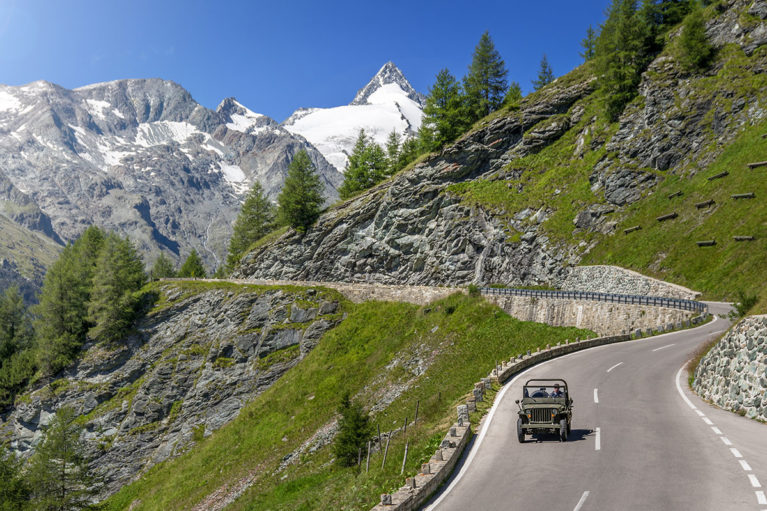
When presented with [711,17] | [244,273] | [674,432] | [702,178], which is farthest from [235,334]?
[711,17]

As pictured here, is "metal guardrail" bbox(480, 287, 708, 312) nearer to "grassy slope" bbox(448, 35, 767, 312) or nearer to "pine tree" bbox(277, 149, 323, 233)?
"grassy slope" bbox(448, 35, 767, 312)

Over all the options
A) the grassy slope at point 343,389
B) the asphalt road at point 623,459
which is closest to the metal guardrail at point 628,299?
the grassy slope at point 343,389

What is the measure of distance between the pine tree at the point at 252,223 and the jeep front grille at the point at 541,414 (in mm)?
87177

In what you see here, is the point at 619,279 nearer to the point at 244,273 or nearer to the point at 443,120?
the point at 443,120

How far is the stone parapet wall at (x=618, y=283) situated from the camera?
127 feet

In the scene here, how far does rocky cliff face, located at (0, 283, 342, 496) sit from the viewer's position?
46.8m

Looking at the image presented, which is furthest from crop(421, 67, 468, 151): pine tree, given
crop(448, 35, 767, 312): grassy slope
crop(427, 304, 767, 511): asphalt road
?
crop(427, 304, 767, 511): asphalt road

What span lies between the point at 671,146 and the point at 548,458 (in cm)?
5280

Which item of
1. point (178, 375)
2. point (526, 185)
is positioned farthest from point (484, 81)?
point (178, 375)

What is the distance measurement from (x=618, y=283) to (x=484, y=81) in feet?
176

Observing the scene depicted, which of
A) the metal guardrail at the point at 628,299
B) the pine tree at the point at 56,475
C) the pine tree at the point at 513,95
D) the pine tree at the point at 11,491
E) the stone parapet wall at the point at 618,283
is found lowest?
the pine tree at the point at 11,491

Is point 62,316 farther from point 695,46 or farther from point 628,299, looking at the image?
point 695,46

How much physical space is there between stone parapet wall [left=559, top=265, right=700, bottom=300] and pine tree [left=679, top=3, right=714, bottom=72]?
32869mm

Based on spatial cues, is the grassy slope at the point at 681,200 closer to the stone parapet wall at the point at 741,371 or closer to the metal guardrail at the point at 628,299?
the metal guardrail at the point at 628,299
